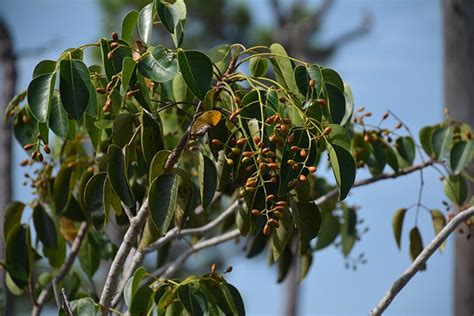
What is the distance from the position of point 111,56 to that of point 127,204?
238 millimetres

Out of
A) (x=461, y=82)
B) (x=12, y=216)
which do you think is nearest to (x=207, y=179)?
(x=12, y=216)

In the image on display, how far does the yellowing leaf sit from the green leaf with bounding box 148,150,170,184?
58mm

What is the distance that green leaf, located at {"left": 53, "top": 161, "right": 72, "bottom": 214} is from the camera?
5.61 ft

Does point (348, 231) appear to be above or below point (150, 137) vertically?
below

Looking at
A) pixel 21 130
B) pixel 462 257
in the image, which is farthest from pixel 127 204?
pixel 462 257

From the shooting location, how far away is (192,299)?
53.6 inches

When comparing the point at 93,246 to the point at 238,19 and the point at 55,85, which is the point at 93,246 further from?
the point at 238,19

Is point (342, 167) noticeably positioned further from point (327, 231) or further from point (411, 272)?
point (327, 231)

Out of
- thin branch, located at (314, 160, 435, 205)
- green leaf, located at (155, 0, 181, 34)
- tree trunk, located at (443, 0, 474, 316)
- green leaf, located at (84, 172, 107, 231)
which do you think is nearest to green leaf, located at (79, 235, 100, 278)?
green leaf, located at (84, 172, 107, 231)

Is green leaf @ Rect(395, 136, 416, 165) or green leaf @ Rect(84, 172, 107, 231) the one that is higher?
green leaf @ Rect(84, 172, 107, 231)

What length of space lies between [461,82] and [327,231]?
3.08ft

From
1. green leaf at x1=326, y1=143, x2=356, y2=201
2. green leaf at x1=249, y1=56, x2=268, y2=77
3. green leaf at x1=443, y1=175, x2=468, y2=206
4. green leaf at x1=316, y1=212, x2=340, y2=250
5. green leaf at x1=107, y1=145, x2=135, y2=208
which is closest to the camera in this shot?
green leaf at x1=326, y1=143, x2=356, y2=201

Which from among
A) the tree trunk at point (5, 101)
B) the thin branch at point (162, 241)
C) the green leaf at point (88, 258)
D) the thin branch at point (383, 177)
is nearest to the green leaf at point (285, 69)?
the thin branch at point (162, 241)

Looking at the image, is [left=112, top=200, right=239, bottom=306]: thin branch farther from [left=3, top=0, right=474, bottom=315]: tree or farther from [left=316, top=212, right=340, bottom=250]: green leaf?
[left=316, top=212, right=340, bottom=250]: green leaf
